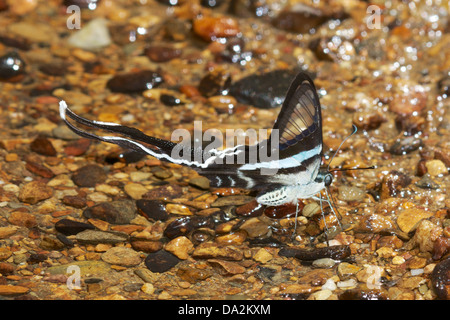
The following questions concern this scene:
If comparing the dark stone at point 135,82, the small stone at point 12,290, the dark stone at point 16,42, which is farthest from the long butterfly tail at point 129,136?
the dark stone at point 16,42

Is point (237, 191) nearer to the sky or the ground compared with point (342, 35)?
nearer to the ground

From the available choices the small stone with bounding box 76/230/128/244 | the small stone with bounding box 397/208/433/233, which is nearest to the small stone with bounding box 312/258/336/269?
the small stone with bounding box 397/208/433/233

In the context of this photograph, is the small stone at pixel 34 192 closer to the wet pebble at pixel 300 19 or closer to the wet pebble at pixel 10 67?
the wet pebble at pixel 10 67

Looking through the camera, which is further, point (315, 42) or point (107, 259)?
point (315, 42)

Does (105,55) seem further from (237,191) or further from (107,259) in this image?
(107,259)

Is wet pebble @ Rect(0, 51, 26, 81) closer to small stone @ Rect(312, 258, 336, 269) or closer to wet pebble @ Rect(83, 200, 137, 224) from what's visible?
wet pebble @ Rect(83, 200, 137, 224)

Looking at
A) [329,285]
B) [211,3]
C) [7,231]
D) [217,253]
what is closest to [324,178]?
[329,285]
